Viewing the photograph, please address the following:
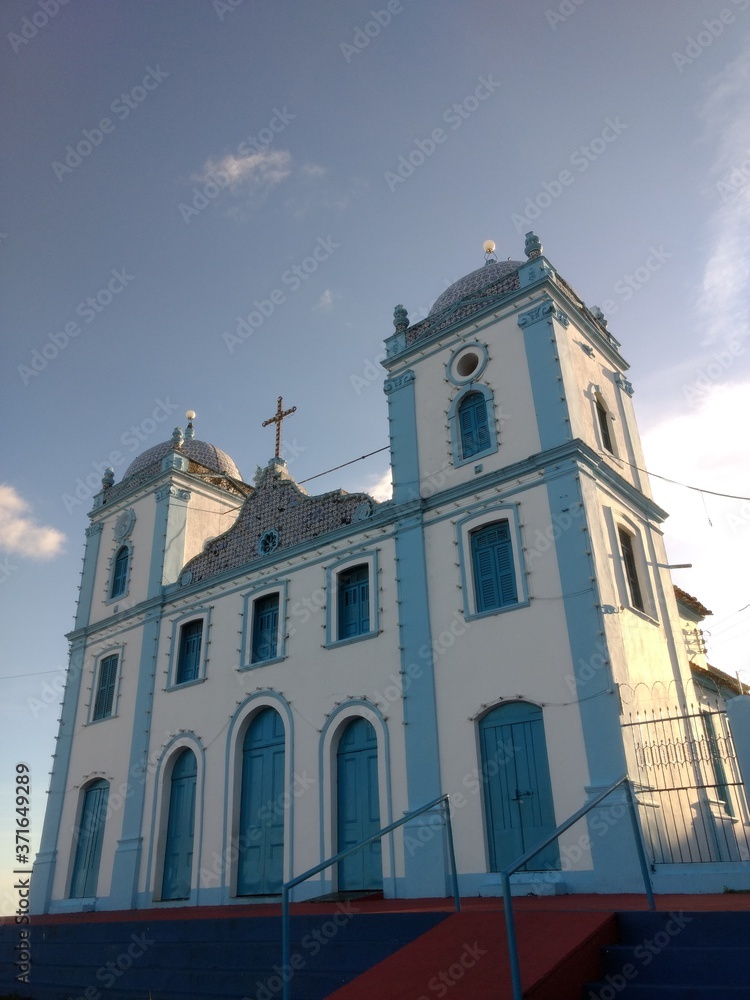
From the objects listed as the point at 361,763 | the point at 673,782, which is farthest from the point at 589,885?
the point at 361,763

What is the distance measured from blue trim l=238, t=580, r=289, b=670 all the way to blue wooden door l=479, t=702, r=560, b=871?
4.80 meters

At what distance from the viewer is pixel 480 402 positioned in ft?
47.2

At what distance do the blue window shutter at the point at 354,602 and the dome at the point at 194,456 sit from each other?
7520 mm

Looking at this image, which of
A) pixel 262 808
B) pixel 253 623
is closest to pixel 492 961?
pixel 262 808

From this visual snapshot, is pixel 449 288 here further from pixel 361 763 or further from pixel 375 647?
pixel 361 763

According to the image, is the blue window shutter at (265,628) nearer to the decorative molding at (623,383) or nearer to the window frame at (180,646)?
the window frame at (180,646)

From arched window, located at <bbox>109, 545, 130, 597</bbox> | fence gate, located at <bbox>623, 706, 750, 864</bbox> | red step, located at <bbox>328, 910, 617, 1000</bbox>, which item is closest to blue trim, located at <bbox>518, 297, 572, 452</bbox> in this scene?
fence gate, located at <bbox>623, 706, 750, 864</bbox>

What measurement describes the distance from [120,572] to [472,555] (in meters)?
10.8

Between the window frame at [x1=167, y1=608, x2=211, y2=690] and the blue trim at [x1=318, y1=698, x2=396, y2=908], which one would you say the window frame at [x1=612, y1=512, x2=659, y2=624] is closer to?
the blue trim at [x1=318, y1=698, x2=396, y2=908]

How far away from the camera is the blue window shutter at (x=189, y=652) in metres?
17.0

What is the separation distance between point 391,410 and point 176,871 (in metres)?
9.95

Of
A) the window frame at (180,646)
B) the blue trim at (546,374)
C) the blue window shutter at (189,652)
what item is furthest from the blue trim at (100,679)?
the blue trim at (546,374)

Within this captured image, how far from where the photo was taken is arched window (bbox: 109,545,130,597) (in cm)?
1981

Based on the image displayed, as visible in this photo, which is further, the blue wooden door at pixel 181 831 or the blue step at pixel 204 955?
the blue wooden door at pixel 181 831
